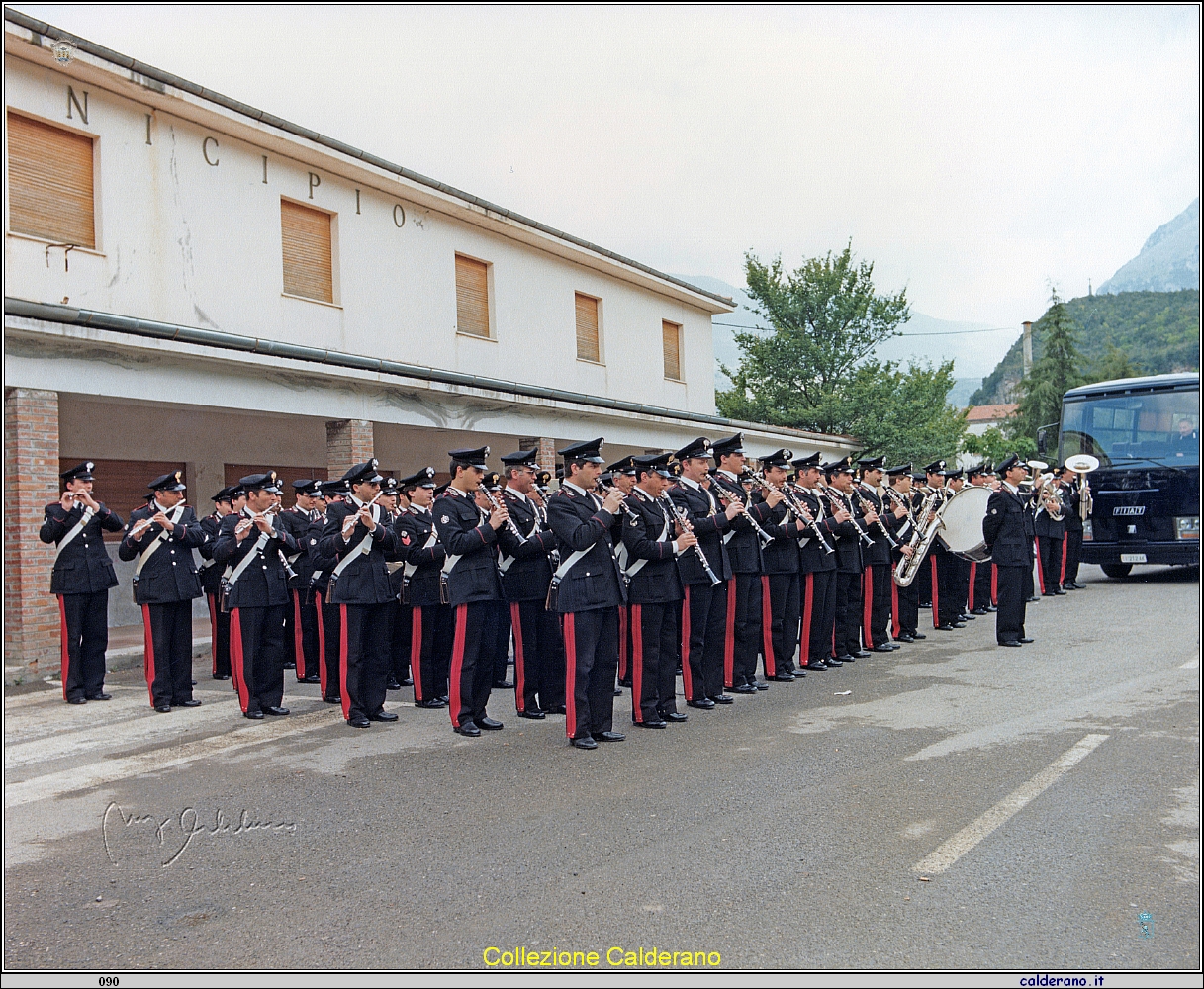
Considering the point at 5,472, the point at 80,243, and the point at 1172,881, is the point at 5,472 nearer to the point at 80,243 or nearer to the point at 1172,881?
the point at 80,243

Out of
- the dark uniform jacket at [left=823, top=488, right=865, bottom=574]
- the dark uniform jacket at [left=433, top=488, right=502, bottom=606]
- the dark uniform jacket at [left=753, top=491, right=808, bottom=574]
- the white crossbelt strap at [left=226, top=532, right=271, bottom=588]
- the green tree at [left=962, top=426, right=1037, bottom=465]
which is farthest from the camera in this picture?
the green tree at [left=962, top=426, right=1037, bottom=465]

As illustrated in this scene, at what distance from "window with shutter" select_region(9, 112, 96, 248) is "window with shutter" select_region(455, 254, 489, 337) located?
260 inches

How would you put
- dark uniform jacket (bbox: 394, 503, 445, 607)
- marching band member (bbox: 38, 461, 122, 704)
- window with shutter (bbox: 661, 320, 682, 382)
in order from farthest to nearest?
window with shutter (bbox: 661, 320, 682, 382), marching band member (bbox: 38, 461, 122, 704), dark uniform jacket (bbox: 394, 503, 445, 607)

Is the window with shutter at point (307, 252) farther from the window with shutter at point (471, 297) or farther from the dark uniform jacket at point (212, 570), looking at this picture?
the dark uniform jacket at point (212, 570)

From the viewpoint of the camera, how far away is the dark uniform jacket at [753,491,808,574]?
930 cm

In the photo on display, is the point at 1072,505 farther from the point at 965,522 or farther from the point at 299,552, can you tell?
the point at 299,552

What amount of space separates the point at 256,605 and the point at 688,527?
3431 mm

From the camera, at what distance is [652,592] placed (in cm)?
746

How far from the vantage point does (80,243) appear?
38.8 ft

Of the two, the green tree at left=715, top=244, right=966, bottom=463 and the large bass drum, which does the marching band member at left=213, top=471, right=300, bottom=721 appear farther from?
the green tree at left=715, top=244, right=966, bottom=463

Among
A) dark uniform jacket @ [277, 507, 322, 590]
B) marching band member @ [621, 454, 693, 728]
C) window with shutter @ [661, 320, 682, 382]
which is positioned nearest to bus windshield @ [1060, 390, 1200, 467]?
window with shutter @ [661, 320, 682, 382]

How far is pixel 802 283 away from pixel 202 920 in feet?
124

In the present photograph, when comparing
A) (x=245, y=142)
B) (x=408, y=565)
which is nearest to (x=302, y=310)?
(x=245, y=142)

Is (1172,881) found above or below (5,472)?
below
